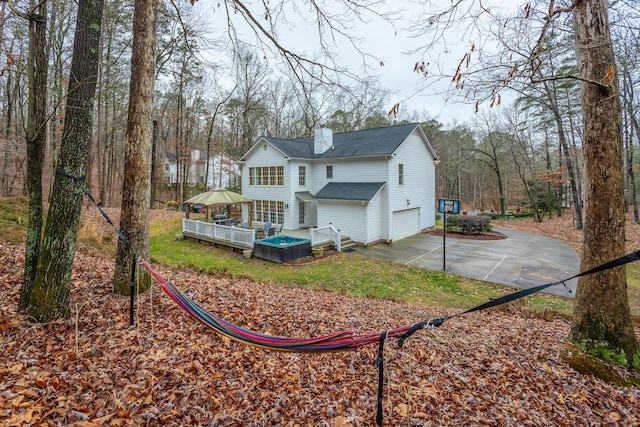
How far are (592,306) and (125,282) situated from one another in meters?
6.05

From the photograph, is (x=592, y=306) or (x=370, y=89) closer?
(x=592, y=306)

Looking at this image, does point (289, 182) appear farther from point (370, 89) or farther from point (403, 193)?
point (370, 89)

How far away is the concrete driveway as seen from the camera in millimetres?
9820

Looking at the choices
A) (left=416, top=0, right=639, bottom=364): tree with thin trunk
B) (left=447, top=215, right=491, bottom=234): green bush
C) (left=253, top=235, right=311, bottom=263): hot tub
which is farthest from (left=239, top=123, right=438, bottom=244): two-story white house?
(left=416, top=0, right=639, bottom=364): tree with thin trunk

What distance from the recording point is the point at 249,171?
66.0ft

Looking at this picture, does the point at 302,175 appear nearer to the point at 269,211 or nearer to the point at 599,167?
the point at 269,211

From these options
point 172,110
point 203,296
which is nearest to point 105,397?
point 203,296

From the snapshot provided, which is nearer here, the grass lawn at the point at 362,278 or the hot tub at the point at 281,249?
the grass lawn at the point at 362,278

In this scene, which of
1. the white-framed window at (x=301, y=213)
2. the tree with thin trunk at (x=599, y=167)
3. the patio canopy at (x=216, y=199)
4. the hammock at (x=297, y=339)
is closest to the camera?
the hammock at (x=297, y=339)

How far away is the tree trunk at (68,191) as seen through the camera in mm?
3348

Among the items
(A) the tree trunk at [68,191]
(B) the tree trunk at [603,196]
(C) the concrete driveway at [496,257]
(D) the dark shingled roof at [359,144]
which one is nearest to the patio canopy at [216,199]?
(D) the dark shingled roof at [359,144]

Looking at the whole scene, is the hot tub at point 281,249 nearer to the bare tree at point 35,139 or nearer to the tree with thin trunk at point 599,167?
the bare tree at point 35,139

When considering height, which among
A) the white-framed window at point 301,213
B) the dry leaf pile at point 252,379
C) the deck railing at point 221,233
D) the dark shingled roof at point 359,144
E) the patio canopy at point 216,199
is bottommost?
the dry leaf pile at point 252,379

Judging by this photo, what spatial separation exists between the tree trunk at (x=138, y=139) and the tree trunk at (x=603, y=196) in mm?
5477
